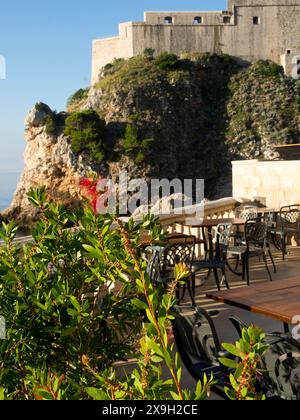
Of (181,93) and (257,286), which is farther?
(181,93)

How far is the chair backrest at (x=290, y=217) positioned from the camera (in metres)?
8.77

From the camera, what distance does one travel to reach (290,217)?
9.03 meters

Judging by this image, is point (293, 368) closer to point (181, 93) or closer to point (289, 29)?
point (181, 93)

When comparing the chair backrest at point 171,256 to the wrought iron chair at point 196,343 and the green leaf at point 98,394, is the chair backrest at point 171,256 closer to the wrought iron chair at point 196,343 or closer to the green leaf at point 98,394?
the wrought iron chair at point 196,343

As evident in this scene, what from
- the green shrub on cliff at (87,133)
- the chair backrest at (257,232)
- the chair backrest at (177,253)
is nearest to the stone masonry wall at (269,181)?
the chair backrest at (257,232)

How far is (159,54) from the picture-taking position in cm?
4388

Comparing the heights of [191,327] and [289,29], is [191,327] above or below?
below

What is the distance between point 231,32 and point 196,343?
44.4 meters

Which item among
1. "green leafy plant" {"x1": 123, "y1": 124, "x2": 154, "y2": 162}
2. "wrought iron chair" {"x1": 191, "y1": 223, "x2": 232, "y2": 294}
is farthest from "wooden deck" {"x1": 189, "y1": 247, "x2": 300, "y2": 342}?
"green leafy plant" {"x1": 123, "y1": 124, "x2": 154, "y2": 162}

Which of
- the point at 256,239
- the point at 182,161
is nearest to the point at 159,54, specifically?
the point at 182,161

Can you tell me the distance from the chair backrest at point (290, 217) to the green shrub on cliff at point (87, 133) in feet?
94.4

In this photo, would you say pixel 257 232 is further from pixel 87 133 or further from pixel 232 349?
pixel 87 133

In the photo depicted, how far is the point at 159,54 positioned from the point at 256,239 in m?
39.2

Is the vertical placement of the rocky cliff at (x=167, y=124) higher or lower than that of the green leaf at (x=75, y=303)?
higher
